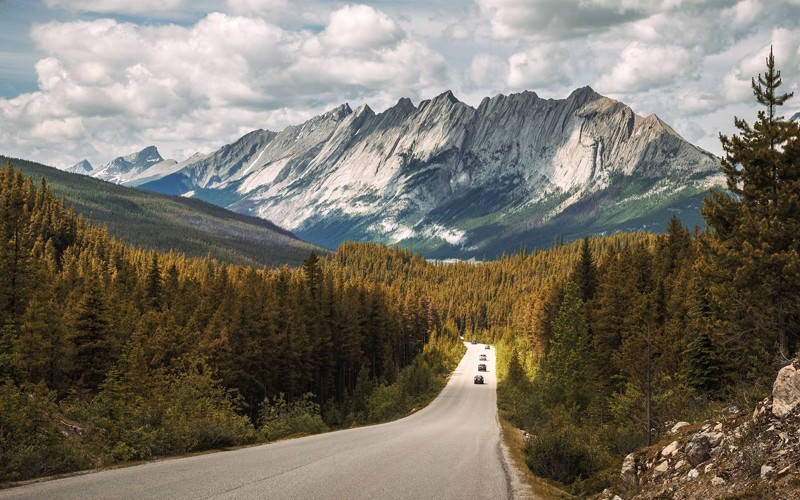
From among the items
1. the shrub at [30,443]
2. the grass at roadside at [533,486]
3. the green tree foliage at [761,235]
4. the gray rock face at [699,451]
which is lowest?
the grass at roadside at [533,486]

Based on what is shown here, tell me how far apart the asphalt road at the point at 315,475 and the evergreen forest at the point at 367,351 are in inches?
72.9

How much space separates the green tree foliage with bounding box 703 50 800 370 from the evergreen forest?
8 cm

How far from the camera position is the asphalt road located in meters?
12.7

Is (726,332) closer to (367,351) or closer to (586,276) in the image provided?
(586,276)

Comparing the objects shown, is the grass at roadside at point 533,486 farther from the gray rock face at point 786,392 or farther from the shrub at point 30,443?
the shrub at point 30,443

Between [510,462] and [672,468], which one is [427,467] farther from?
[672,468]

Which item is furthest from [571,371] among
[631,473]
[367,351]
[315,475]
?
[367,351]

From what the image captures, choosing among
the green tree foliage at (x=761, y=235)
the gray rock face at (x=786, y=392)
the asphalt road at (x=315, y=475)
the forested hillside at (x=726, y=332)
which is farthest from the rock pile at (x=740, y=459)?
the green tree foliage at (x=761, y=235)

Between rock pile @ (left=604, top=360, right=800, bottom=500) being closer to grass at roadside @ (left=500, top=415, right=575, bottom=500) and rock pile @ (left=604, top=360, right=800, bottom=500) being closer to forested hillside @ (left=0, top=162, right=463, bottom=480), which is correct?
grass at roadside @ (left=500, top=415, right=575, bottom=500)

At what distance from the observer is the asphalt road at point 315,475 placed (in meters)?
12.7

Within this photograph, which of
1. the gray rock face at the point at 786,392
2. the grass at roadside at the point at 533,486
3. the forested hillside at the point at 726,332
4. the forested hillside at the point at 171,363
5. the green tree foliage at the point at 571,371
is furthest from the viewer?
the green tree foliage at the point at 571,371

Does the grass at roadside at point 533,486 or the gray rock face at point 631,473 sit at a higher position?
the gray rock face at point 631,473

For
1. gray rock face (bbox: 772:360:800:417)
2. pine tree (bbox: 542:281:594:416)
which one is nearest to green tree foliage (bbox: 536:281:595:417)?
pine tree (bbox: 542:281:594:416)

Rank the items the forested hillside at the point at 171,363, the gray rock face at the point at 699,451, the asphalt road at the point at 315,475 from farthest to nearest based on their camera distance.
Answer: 1. the forested hillside at the point at 171,363
2. the asphalt road at the point at 315,475
3. the gray rock face at the point at 699,451
